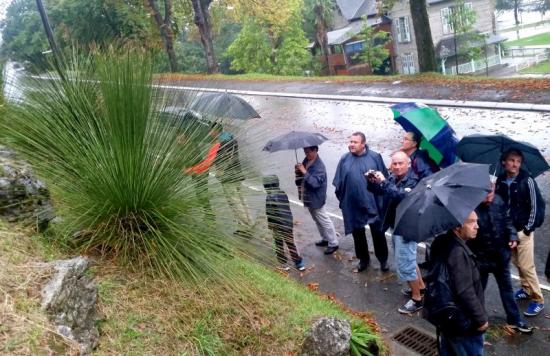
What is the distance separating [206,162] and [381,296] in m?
2.84

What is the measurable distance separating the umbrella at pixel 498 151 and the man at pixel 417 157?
0.52 meters

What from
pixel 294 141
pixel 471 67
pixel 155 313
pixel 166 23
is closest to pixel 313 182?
→ pixel 294 141

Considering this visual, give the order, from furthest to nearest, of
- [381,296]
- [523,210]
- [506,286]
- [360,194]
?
[360,194] → [381,296] → [523,210] → [506,286]

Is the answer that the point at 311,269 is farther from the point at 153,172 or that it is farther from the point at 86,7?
the point at 86,7

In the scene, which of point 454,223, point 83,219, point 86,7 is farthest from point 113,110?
point 86,7

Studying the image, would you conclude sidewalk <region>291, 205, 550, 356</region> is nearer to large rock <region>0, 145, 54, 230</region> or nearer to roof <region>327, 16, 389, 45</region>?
large rock <region>0, 145, 54, 230</region>

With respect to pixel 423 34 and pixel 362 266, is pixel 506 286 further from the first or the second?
pixel 423 34

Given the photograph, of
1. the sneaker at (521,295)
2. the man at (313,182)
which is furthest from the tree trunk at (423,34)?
the sneaker at (521,295)

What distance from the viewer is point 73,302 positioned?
9.87 feet

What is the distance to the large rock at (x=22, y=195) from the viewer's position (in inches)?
141

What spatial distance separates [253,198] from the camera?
3832 mm

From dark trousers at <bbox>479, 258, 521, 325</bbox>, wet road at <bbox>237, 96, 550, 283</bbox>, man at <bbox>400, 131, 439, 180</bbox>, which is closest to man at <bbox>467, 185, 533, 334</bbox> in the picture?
dark trousers at <bbox>479, 258, 521, 325</bbox>

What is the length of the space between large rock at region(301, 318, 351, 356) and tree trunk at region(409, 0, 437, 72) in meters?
14.9

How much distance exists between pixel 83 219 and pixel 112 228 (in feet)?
0.73
